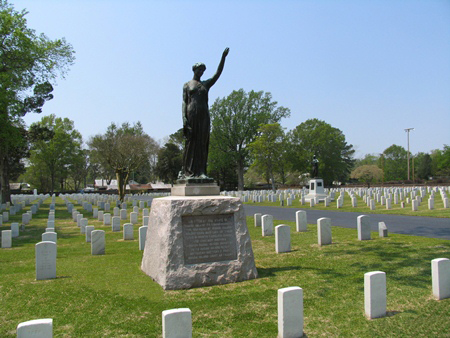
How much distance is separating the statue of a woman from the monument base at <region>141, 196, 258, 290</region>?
35.5 inches

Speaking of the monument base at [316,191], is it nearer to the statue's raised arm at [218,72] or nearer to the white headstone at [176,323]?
the statue's raised arm at [218,72]

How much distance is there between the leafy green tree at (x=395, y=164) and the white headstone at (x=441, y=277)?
7658 cm

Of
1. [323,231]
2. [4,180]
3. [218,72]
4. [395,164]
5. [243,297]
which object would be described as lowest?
[243,297]

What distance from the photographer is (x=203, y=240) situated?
6.24 m

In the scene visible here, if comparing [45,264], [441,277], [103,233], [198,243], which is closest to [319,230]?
[441,277]

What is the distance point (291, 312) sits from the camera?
412cm

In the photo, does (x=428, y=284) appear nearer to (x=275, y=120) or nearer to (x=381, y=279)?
(x=381, y=279)

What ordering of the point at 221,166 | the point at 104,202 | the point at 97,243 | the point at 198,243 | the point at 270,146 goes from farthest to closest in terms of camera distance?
the point at 221,166 → the point at 270,146 → the point at 104,202 → the point at 97,243 → the point at 198,243

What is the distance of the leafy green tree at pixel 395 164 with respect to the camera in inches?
3167

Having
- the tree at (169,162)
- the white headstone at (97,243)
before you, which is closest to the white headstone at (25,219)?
the white headstone at (97,243)

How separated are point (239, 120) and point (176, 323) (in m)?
52.4

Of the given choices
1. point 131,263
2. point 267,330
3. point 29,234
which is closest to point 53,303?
point 131,263

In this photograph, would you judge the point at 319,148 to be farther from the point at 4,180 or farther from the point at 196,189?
the point at 196,189

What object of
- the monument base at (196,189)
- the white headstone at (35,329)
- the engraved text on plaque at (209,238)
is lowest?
the white headstone at (35,329)
